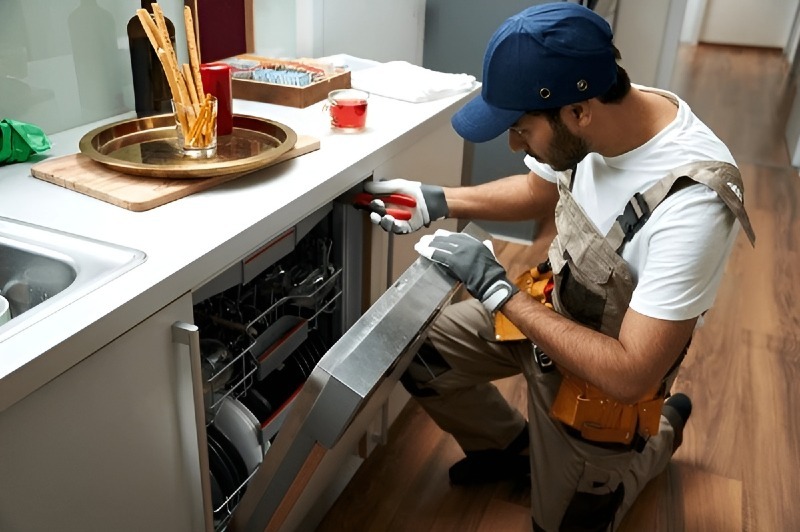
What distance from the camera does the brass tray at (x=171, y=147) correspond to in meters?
1.13

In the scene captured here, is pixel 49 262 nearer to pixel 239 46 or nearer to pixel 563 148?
pixel 563 148

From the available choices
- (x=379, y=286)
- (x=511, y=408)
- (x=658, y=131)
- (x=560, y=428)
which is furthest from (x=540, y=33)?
(x=511, y=408)

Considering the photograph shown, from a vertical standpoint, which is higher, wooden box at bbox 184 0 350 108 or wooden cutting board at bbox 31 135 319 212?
wooden box at bbox 184 0 350 108

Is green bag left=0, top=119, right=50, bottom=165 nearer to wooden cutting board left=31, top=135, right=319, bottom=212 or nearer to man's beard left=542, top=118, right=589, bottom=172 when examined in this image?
wooden cutting board left=31, top=135, right=319, bottom=212

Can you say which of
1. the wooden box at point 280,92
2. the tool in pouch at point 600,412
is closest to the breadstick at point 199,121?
the wooden box at point 280,92

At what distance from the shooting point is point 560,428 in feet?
4.78

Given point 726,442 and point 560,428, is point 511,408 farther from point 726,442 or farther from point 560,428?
point 726,442

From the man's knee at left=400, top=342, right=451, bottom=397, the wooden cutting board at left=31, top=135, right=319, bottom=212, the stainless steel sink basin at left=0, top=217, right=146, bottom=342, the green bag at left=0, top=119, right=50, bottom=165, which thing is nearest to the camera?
the stainless steel sink basin at left=0, top=217, right=146, bottom=342

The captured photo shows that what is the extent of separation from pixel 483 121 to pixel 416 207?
0.90 feet

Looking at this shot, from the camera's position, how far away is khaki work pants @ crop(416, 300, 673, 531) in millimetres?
1454

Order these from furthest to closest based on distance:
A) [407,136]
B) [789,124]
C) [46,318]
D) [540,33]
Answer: [789,124], [407,136], [540,33], [46,318]

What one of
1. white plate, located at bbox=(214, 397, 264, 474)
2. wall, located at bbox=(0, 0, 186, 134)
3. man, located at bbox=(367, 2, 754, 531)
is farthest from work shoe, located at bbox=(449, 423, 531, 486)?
wall, located at bbox=(0, 0, 186, 134)

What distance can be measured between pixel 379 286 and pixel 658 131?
661 millimetres

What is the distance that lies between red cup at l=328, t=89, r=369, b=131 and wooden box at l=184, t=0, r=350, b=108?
18 cm
